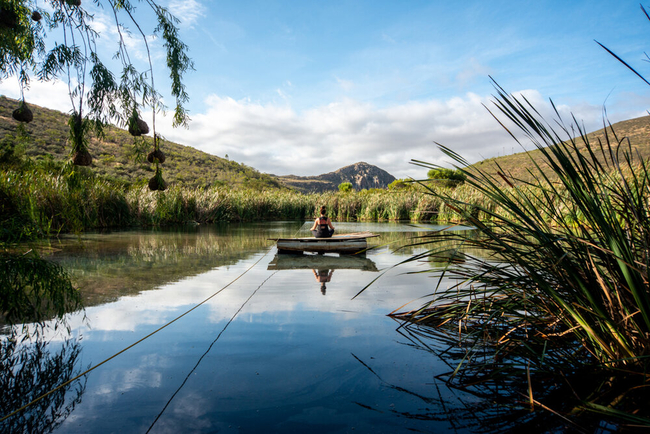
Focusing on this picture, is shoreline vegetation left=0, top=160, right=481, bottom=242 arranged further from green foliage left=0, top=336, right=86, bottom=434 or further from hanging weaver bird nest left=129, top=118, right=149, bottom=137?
green foliage left=0, top=336, right=86, bottom=434

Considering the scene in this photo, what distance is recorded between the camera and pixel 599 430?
1.87 metres

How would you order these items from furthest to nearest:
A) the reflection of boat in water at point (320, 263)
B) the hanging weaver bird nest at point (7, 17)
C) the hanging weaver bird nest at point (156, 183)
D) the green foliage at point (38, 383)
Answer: the reflection of boat in water at point (320, 263)
the hanging weaver bird nest at point (156, 183)
the hanging weaver bird nest at point (7, 17)
the green foliage at point (38, 383)

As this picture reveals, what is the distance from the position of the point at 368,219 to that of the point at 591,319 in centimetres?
2292

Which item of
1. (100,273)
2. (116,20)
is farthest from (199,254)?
(116,20)

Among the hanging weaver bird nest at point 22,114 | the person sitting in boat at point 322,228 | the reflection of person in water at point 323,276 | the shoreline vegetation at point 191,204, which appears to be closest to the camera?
the hanging weaver bird nest at point 22,114

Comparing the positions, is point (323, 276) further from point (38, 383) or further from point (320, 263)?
point (38, 383)

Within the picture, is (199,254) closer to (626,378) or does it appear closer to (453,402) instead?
(453,402)

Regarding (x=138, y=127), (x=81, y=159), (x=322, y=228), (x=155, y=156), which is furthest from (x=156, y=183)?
(x=322, y=228)

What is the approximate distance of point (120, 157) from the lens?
52.2m

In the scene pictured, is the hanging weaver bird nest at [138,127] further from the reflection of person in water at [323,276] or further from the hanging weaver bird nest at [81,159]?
the reflection of person in water at [323,276]

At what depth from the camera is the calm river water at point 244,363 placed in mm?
2125

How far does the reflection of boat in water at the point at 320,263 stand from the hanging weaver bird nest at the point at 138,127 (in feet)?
12.0

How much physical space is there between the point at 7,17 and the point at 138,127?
4.64 feet

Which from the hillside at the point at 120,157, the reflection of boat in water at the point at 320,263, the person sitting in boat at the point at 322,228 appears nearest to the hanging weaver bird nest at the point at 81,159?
the reflection of boat in water at the point at 320,263
